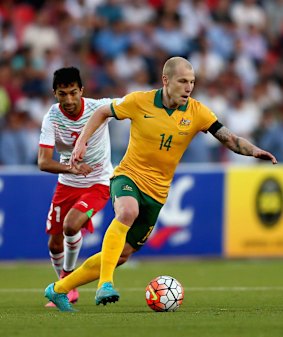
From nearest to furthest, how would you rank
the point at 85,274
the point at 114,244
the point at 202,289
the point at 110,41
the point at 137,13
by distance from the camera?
the point at 114,244 < the point at 85,274 < the point at 202,289 < the point at 110,41 < the point at 137,13

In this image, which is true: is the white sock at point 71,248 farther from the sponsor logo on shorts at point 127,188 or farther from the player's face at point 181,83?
the player's face at point 181,83

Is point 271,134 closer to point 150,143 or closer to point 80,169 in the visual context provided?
point 150,143

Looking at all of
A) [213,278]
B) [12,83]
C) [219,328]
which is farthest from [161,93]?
[12,83]

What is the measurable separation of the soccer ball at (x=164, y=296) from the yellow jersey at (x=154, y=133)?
848 mm

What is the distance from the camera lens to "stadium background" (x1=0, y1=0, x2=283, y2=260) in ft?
53.4

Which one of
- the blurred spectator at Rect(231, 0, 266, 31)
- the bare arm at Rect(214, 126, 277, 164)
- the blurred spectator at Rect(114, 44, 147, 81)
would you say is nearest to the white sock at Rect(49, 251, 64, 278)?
the bare arm at Rect(214, 126, 277, 164)

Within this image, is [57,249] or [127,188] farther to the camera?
[57,249]

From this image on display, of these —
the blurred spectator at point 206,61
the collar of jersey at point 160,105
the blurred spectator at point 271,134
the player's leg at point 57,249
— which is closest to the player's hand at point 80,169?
the collar of jersey at point 160,105

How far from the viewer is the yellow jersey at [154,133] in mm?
9461

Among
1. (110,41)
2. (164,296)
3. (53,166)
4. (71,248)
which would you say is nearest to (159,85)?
(110,41)

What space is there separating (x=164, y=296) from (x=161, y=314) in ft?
0.78

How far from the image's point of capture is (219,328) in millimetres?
7680

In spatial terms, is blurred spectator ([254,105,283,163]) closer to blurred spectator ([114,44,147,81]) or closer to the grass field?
blurred spectator ([114,44,147,81])

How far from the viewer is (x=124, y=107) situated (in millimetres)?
9445
